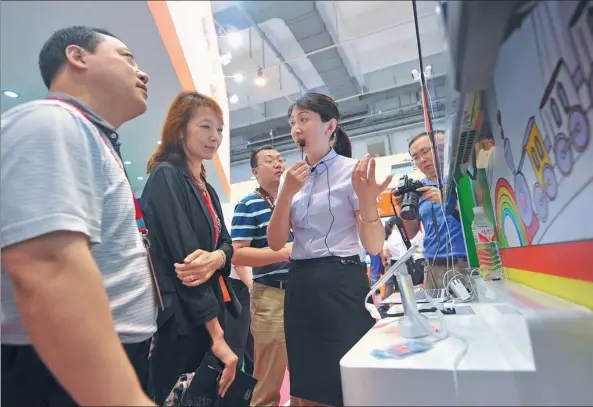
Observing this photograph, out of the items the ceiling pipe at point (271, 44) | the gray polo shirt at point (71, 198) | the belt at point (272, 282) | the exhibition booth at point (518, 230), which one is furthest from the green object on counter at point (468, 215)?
the ceiling pipe at point (271, 44)

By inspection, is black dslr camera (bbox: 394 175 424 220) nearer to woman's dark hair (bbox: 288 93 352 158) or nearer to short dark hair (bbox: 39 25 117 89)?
woman's dark hair (bbox: 288 93 352 158)

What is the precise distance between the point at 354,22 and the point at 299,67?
217 inches

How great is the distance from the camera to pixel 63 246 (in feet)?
1.38

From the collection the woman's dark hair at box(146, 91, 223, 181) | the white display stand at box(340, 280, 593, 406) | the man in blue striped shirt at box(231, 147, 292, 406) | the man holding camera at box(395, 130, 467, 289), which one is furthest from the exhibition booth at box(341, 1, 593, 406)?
the man in blue striped shirt at box(231, 147, 292, 406)

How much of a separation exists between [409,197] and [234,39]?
455 cm

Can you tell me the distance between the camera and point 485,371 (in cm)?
43

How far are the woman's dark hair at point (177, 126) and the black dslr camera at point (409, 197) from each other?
75 centimetres

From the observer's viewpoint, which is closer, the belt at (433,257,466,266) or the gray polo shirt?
the gray polo shirt

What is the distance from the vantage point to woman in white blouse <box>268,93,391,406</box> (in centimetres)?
95

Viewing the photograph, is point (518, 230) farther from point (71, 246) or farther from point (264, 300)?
point (71, 246)

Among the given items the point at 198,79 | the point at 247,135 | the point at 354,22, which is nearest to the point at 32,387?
the point at 354,22

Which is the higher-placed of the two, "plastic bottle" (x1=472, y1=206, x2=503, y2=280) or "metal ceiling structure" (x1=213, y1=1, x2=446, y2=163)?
"metal ceiling structure" (x1=213, y1=1, x2=446, y2=163)

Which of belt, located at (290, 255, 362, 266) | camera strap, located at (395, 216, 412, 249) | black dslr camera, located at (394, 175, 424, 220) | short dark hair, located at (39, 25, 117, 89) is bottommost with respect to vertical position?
belt, located at (290, 255, 362, 266)

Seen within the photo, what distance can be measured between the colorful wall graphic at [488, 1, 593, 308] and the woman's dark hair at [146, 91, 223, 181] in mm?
766
